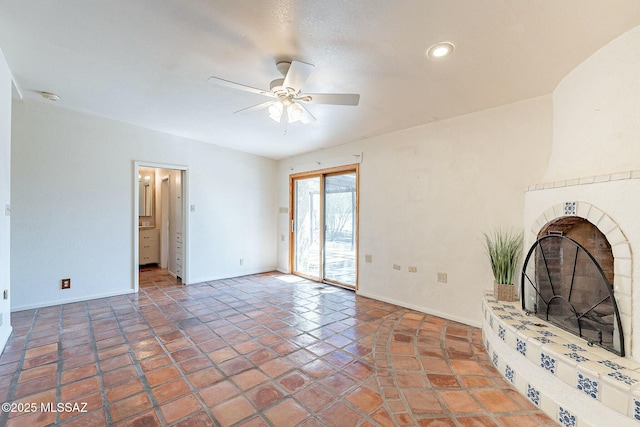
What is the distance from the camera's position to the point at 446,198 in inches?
134

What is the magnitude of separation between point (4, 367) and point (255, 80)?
3.19 m

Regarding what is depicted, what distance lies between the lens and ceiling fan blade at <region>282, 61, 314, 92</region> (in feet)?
6.48

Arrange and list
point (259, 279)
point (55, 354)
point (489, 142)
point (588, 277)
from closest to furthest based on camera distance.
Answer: point (588, 277), point (55, 354), point (489, 142), point (259, 279)

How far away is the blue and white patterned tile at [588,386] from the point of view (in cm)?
156

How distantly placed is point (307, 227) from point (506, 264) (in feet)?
11.4

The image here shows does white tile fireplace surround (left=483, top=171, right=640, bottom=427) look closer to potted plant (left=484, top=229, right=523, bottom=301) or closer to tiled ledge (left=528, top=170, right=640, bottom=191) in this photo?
tiled ledge (left=528, top=170, right=640, bottom=191)

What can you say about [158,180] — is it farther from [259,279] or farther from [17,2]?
[17,2]

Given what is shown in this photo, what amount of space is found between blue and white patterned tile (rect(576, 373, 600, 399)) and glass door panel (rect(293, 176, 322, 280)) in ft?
12.6

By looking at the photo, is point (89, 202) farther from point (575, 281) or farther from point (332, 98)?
point (575, 281)

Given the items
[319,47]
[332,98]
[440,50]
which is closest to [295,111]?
[332,98]

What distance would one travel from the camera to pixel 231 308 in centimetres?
374

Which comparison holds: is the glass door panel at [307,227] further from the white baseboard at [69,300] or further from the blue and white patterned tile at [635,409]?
the blue and white patterned tile at [635,409]

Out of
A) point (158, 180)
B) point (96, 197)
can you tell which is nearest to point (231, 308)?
point (96, 197)

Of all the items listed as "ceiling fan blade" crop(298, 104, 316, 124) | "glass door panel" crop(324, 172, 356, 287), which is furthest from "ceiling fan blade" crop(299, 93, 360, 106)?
"glass door panel" crop(324, 172, 356, 287)
